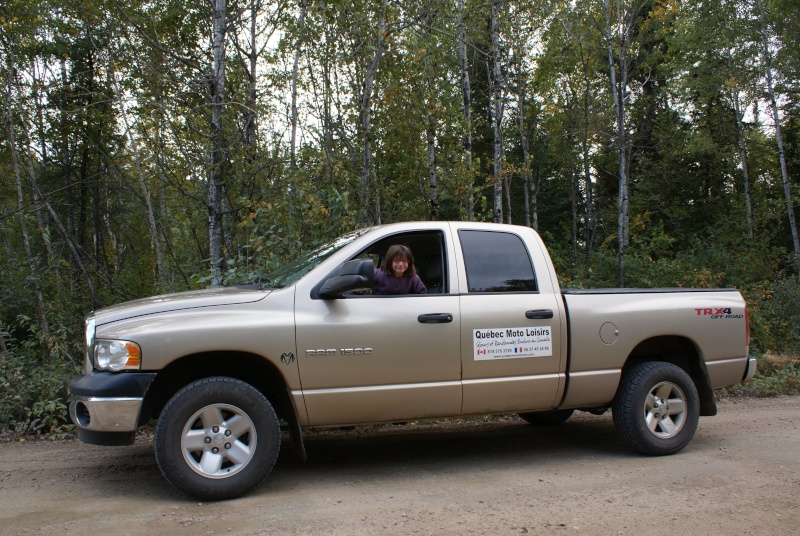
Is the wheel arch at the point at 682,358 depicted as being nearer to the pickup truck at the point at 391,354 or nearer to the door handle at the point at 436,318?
the pickup truck at the point at 391,354

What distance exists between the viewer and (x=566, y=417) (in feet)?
21.9

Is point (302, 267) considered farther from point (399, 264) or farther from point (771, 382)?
point (771, 382)

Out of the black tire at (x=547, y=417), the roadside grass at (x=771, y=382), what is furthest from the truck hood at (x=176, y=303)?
the roadside grass at (x=771, y=382)

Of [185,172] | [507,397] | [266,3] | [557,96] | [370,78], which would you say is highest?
[557,96]

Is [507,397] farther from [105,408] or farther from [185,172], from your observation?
[185,172]

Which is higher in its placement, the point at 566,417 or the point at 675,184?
the point at 675,184

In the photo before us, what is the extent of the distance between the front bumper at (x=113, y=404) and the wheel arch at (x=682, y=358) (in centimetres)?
395

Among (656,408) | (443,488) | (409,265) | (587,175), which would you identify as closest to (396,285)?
(409,265)

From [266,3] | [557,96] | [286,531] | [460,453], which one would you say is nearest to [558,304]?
[460,453]

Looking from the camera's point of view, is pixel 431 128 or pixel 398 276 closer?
pixel 398 276

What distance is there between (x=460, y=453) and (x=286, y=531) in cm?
223

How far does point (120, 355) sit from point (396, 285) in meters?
2.07

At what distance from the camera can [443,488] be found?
459 cm

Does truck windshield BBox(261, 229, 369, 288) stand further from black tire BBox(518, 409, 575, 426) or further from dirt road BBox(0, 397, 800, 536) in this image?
black tire BBox(518, 409, 575, 426)
